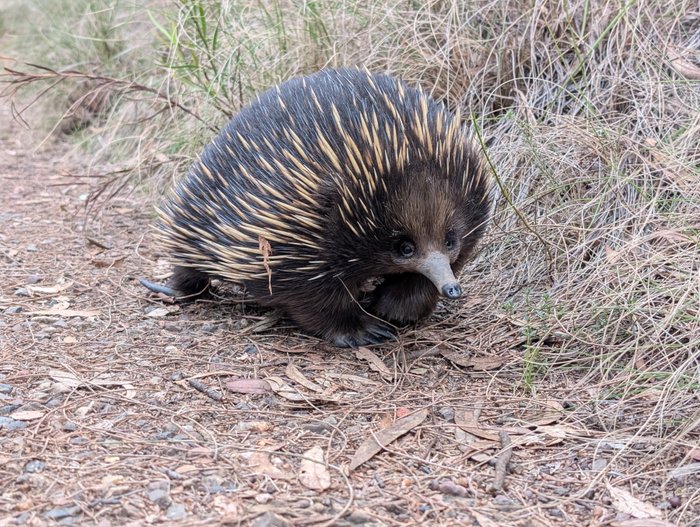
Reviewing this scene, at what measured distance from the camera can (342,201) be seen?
10.4 feet

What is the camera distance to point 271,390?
306cm

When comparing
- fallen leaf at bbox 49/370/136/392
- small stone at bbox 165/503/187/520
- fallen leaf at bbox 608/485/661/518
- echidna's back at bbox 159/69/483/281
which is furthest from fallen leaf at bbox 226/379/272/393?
fallen leaf at bbox 608/485/661/518

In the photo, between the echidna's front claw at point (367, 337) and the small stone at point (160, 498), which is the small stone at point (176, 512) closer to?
the small stone at point (160, 498)

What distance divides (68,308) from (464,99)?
240 centimetres

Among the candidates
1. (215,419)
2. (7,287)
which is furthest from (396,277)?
(7,287)

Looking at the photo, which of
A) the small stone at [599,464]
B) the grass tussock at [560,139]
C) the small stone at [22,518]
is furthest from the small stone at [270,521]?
the grass tussock at [560,139]

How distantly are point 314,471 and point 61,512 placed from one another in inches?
28.7

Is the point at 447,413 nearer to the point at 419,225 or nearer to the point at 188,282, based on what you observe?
the point at 419,225

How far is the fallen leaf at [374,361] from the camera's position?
129 inches

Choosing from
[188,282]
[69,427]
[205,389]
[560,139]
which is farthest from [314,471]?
[560,139]

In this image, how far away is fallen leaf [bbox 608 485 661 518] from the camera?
234 cm

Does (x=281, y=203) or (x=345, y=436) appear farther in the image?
(x=281, y=203)

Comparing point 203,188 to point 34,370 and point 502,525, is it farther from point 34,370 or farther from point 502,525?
point 502,525

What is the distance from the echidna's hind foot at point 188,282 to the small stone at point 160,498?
5.70ft
